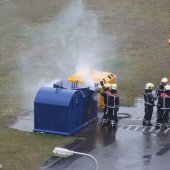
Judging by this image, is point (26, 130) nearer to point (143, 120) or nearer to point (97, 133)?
point (97, 133)

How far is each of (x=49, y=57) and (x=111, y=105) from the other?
1090 centimetres

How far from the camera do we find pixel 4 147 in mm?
17844

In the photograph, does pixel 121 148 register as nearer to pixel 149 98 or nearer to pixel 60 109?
pixel 60 109

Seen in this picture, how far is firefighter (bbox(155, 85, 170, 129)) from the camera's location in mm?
19641

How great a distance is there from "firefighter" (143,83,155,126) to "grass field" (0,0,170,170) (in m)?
2.76

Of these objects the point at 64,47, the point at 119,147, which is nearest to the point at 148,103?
the point at 119,147

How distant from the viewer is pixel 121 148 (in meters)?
18.0

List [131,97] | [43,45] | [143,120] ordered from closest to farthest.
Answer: [143,120], [131,97], [43,45]

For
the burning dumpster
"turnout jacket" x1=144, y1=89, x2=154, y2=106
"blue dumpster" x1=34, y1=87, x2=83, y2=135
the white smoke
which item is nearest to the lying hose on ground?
"turnout jacket" x1=144, y1=89, x2=154, y2=106

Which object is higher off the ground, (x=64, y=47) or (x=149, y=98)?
(x=64, y=47)

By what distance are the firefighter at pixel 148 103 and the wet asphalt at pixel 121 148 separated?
26cm

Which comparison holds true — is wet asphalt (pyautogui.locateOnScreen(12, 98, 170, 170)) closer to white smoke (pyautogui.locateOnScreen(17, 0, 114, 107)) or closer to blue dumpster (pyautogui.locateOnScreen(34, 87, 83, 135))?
blue dumpster (pyautogui.locateOnScreen(34, 87, 83, 135))

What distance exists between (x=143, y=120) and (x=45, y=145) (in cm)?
368

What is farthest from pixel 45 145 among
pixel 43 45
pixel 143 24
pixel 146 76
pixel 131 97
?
pixel 143 24
